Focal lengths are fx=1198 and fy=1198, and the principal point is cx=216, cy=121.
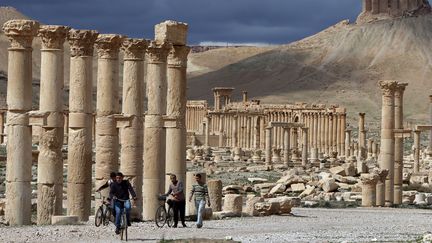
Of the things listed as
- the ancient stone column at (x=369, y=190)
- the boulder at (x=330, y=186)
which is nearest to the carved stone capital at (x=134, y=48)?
the ancient stone column at (x=369, y=190)

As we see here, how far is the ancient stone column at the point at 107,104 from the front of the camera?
3120 cm

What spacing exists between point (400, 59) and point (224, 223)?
157757mm

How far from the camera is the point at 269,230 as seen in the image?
28.3m

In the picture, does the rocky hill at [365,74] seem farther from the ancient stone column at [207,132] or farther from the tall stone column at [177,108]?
the tall stone column at [177,108]

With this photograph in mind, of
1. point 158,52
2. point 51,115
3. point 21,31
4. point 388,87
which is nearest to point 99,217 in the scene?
point 51,115

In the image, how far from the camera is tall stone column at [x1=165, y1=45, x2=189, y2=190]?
33.4 metres

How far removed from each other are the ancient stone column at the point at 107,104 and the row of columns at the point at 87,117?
26 mm

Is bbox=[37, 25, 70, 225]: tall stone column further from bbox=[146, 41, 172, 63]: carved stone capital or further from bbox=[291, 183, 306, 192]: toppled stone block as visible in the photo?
bbox=[291, 183, 306, 192]: toppled stone block

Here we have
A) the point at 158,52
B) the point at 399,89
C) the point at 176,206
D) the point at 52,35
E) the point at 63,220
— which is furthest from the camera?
the point at 399,89

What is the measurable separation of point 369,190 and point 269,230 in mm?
14575

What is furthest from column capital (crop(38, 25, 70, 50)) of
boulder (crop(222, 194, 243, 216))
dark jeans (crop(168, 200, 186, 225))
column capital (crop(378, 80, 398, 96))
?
column capital (crop(378, 80, 398, 96))

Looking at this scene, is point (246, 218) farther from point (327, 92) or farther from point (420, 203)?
point (327, 92)

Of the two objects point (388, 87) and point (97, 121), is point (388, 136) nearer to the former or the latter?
point (388, 87)

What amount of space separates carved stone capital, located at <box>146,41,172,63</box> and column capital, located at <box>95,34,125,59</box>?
120 cm
